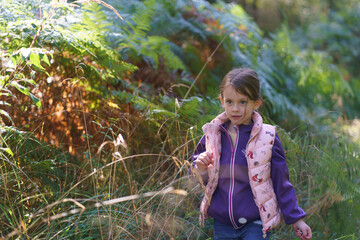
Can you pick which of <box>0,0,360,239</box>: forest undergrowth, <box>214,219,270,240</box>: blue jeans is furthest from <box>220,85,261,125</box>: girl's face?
<box>214,219,270,240</box>: blue jeans

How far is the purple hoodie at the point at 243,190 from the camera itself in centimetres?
217

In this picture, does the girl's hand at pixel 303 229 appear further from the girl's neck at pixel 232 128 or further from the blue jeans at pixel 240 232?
the girl's neck at pixel 232 128

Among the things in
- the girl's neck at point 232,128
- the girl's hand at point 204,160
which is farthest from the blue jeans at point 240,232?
the girl's neck at point 232,128

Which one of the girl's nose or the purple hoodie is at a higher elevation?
the girl's nose

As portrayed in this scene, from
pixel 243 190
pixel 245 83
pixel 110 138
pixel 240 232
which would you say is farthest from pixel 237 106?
pixel 110 138

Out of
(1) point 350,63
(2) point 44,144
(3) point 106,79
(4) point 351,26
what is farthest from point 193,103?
(4) point 351,26

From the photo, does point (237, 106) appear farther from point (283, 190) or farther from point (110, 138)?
point (110, 138)

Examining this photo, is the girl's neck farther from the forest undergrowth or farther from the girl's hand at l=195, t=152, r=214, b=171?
the forest undergrowth

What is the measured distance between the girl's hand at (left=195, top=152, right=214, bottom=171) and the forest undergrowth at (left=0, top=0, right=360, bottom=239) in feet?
0.44

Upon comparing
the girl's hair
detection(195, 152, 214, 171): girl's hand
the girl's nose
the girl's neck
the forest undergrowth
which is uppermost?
the girl's hair

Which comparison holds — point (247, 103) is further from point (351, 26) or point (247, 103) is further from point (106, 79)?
point (351, 26)

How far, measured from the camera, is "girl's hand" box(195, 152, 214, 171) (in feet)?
7.34

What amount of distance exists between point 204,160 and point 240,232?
435 mm

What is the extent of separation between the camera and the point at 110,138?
8.36ft
